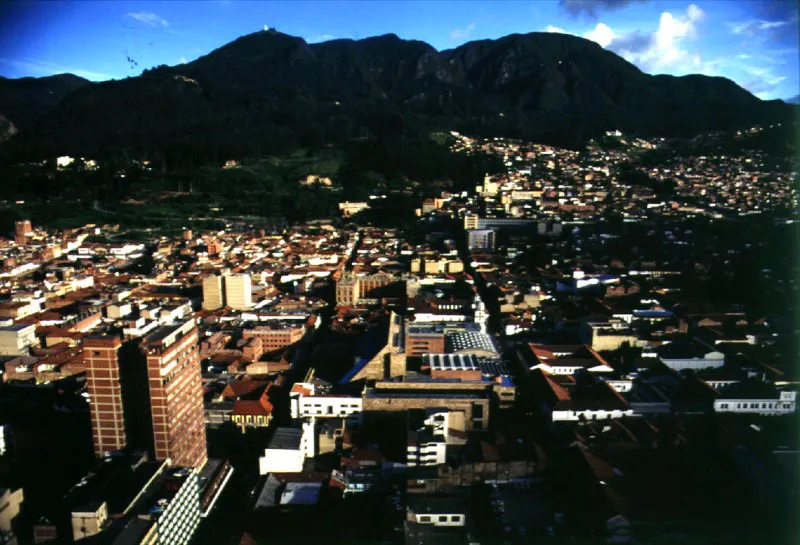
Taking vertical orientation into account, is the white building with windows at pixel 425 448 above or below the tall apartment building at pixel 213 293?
below

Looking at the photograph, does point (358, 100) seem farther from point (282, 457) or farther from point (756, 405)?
point (282, 457)

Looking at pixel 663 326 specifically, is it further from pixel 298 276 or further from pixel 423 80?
pixel 423 80

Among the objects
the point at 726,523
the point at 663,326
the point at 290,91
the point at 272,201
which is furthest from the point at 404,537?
the point at 290,91

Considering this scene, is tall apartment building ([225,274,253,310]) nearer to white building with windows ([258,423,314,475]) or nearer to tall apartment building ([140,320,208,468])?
tall apartment building ([140,320,208,468])

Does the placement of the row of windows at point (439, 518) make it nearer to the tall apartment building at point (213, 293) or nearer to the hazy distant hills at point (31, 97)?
the tall apartment building at point (213, 293)

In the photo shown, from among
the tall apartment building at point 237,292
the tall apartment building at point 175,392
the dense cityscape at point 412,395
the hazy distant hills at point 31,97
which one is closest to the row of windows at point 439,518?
the dense cityscape at point 412,395
